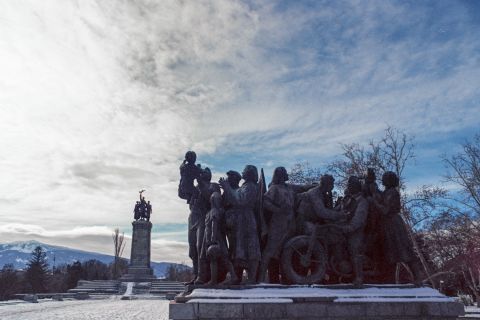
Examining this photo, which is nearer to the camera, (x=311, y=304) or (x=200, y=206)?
(x=311, y=304)

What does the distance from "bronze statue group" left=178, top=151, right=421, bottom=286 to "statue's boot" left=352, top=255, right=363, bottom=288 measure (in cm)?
2

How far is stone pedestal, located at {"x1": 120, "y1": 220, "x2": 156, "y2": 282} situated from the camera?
44.6m

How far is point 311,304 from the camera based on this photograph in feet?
22.7

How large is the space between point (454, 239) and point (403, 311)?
17.2 meters

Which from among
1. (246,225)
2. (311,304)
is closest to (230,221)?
(246,225)

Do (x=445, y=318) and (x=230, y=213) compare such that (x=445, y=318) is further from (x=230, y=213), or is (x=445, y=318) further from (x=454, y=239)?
(x=454, y=239)

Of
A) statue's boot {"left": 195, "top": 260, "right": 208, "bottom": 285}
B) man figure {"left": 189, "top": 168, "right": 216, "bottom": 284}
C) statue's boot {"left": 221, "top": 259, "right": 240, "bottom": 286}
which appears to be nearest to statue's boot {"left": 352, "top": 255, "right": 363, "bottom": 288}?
statue's boot {"left": 221, "top": 259, "right": 240, "bottom": 286}

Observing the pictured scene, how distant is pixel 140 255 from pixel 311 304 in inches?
1651

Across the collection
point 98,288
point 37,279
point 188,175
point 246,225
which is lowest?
point 98,288

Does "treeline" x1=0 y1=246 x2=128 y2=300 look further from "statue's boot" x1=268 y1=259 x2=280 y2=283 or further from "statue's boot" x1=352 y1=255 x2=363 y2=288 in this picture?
"statue's boot" x1=352 y1=255 x2=363 y2=288

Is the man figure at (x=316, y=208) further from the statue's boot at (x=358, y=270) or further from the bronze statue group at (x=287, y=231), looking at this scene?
the statue's boot at (x=358, y=270)

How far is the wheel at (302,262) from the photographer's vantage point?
7.51 metres

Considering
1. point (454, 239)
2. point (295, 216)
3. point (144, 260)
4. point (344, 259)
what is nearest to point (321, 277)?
point (344, 259)

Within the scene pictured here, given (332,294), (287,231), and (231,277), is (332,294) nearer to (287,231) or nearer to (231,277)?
(287,231)
